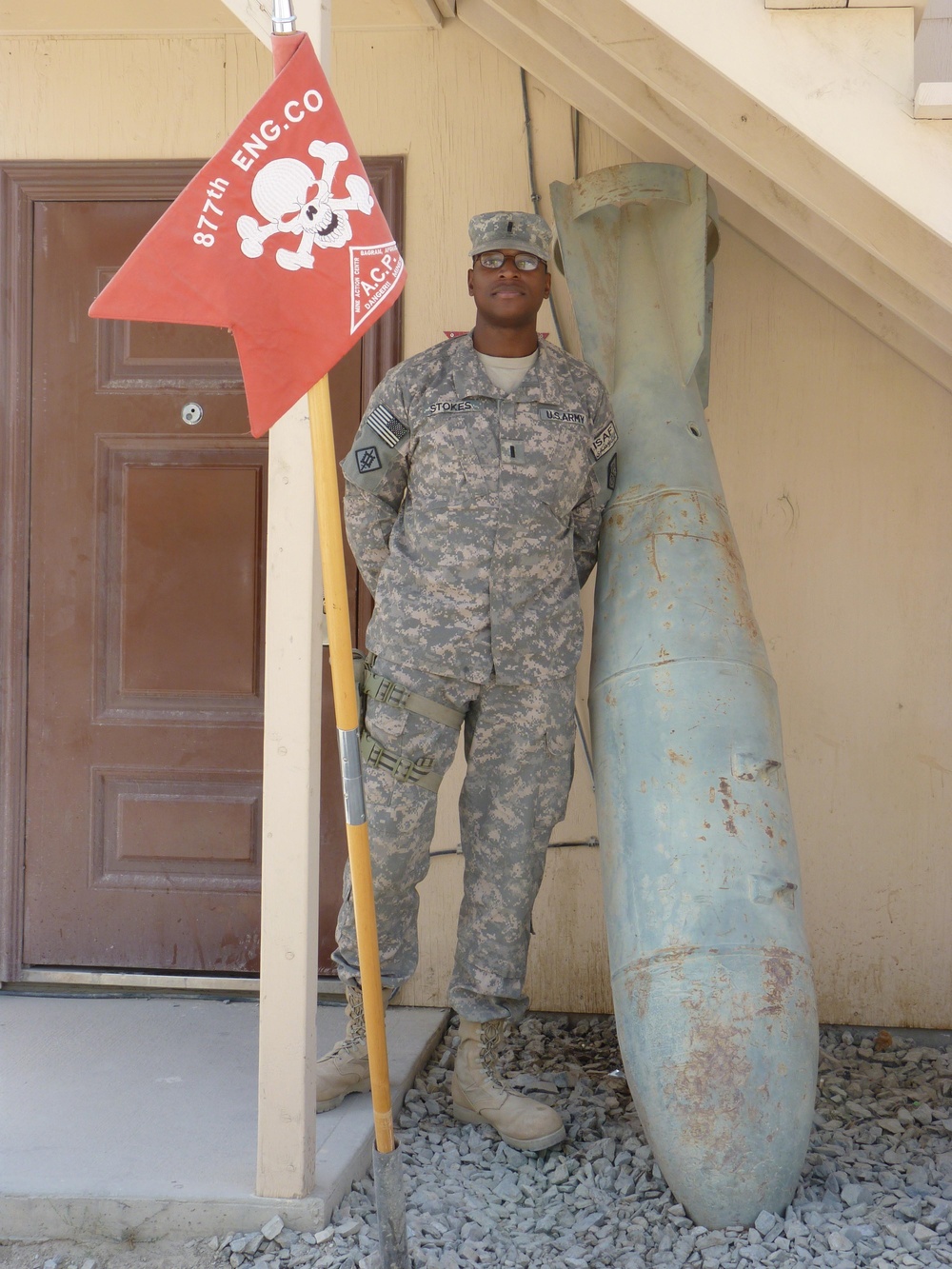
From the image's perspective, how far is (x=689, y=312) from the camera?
2889 millimetres

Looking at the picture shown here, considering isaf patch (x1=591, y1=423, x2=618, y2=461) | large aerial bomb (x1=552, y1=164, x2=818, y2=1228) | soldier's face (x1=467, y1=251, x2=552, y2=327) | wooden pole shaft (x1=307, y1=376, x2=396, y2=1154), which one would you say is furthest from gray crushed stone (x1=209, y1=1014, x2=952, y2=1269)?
soldier's face (x1=467, y1=251, x2=552, y2=327)

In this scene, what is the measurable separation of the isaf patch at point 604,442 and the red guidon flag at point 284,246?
2.94 feet

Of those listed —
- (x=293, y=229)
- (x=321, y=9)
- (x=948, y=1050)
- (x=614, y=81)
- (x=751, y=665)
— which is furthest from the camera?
(x=948, y=1050)

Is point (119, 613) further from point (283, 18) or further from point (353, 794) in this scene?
point (283, 18)

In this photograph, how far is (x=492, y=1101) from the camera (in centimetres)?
267

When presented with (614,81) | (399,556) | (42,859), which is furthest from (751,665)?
(42,859)

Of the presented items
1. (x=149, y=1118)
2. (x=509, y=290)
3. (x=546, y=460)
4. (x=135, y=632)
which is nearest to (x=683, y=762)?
(x=546, y=460)

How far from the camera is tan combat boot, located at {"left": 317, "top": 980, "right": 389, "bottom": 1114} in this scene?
8.47 feet

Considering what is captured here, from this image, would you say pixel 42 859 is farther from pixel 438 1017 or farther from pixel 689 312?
pixel 689 312

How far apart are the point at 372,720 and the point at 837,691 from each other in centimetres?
149

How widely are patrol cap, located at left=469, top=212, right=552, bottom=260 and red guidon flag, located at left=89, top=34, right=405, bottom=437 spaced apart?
0.70m

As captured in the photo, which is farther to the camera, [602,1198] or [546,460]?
[546,460]

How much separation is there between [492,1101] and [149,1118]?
29.0 inches

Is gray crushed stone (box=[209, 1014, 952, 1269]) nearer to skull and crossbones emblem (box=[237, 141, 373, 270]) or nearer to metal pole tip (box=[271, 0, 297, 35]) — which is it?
skull and crossbones emblem (box=[237, 141, 373, 270])
